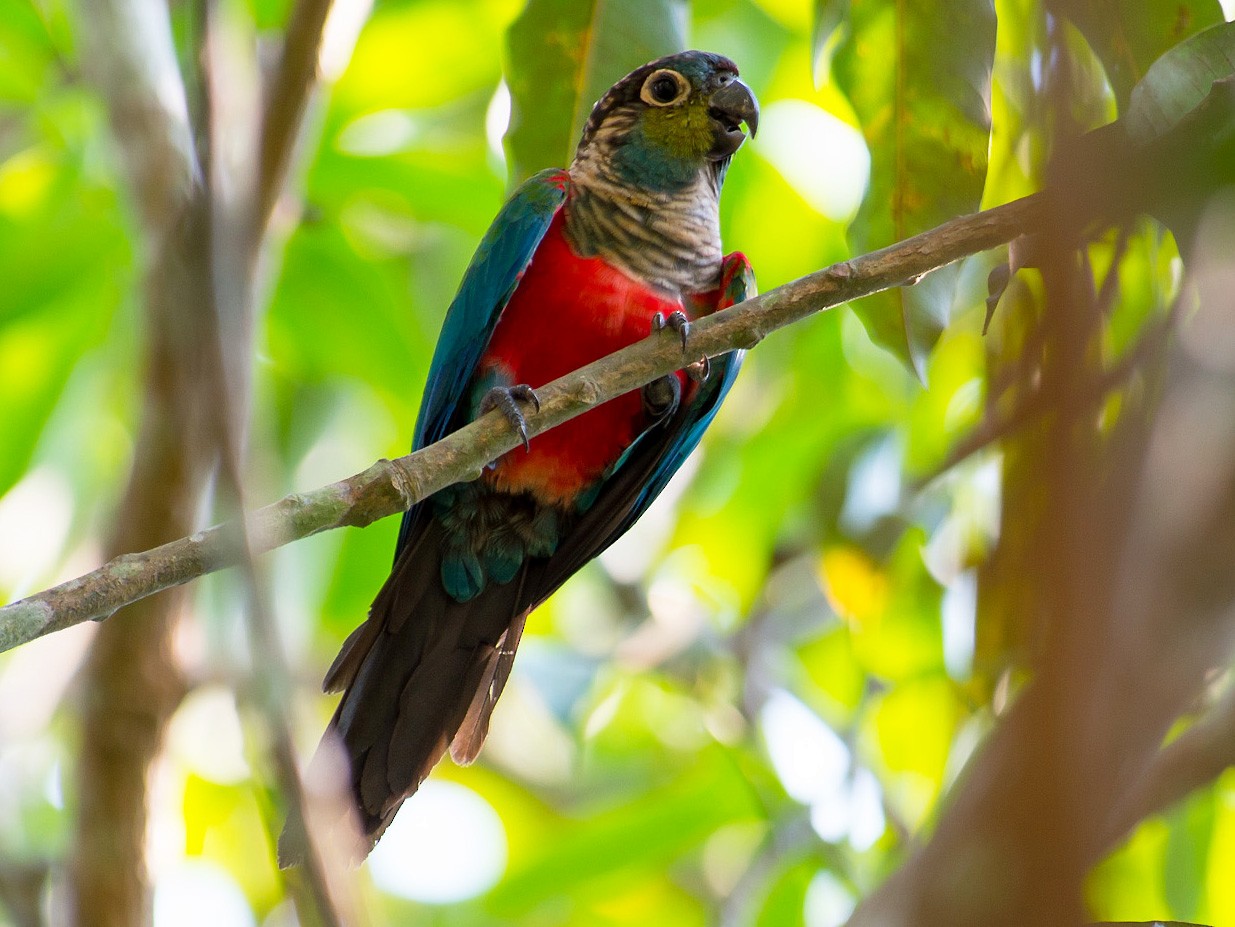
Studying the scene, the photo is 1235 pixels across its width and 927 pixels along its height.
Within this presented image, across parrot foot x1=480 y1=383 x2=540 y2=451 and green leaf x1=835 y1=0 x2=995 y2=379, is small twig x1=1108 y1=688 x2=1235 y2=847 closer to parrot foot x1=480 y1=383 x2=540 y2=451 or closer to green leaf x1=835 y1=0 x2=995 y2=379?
green leaf x1=835 y1=0 x2=995 y2=379

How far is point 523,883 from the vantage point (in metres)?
4.36

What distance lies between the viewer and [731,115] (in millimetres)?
3951

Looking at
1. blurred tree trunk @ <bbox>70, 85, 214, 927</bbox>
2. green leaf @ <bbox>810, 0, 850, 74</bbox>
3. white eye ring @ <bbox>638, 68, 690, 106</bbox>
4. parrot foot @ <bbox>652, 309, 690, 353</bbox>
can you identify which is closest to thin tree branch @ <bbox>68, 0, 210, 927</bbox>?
blurred tree trunk @ <bbox>70, 85, 214, 927</bbox>

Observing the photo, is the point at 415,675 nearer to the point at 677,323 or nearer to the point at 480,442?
the point at 480,442

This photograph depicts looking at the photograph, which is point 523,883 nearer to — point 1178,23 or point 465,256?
point 465,256

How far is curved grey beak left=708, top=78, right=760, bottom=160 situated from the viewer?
12.8ft

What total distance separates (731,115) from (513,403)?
1.49 m

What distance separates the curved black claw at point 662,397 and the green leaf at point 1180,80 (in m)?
1.62

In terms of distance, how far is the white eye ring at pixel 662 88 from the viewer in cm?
399

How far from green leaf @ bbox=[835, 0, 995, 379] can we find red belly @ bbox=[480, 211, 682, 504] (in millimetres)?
896

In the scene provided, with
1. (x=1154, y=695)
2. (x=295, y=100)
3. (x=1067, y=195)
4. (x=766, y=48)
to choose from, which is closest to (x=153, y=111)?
(x=295, y=100)

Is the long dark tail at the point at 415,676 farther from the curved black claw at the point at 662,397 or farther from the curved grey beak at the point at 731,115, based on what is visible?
the curved grey beak at the point at 731,115

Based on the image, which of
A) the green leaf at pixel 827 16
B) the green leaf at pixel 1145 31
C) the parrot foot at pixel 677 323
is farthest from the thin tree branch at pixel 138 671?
the green leaf at pixel 1145 31

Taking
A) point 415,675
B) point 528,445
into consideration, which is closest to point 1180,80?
point 528,445
